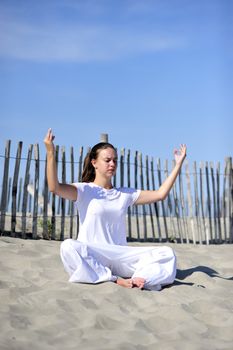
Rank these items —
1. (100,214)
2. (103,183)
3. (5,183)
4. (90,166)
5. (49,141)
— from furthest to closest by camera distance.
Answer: (5,183) → (90,166) → (103,183) → (100,214) → (49,141)

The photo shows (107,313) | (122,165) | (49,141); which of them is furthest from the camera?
(122,165)

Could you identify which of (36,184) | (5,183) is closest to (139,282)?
(5,183)

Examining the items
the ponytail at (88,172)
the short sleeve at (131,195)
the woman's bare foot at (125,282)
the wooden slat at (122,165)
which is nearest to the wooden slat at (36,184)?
the wooden slat at (122,165)

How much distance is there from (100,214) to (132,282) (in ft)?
2.04

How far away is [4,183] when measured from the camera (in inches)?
326

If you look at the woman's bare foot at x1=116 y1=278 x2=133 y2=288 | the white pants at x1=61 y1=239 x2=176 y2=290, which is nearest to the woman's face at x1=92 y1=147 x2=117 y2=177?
the white pants at x1=61 y1=239 x2=176 y2=290

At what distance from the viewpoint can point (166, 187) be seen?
5.04m

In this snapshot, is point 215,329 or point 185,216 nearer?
point 215,329

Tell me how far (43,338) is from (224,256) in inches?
154

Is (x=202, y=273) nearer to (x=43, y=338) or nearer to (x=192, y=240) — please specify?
(x=43, y=338)

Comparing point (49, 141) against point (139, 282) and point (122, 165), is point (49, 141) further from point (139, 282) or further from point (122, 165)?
point (122, 165)

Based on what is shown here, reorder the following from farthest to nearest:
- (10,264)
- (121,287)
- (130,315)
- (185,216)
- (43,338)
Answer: (185,216), (10,264), (121,287), (130,315), (43,338)

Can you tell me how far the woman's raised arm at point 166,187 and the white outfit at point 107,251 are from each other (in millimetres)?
124

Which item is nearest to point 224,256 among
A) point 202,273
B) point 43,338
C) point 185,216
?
point 202,273
